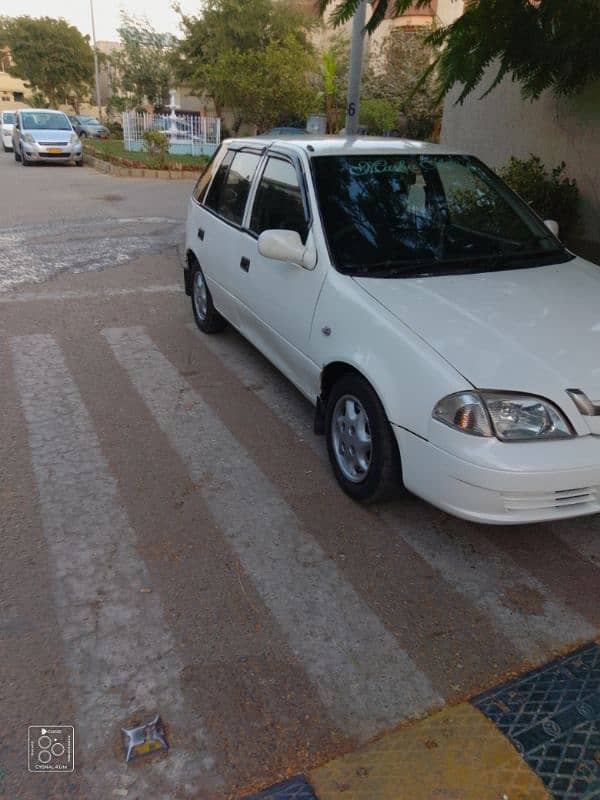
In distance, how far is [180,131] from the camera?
25.0 meters

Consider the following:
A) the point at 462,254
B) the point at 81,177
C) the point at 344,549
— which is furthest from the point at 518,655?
the point at 81,177

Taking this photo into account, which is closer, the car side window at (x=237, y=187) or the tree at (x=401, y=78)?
the car side window at (x=237, y=187)

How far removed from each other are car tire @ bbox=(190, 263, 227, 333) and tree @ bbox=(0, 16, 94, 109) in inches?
1975

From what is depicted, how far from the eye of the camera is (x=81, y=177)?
63.0 feet

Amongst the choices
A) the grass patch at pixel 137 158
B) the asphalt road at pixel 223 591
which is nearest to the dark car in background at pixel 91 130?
the grass patch at pixel 137 158

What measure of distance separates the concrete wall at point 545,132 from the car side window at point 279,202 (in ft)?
15.7

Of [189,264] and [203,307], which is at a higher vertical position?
[189,264]

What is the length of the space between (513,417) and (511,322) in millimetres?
611

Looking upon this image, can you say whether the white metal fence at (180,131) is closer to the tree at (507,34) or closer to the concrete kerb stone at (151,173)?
the concrete kerb stone at (151,173)

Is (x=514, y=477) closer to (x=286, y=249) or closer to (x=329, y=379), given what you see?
(x=329, y=379)

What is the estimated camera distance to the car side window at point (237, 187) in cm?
506

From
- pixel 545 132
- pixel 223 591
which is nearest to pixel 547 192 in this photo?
pixel 545 132

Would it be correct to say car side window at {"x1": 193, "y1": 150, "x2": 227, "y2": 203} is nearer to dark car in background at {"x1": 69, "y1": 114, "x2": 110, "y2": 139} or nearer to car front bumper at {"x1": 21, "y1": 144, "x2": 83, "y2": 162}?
car front bumper at {"x1": 21, "y1": 144, "x2": 83, "y2": 162}

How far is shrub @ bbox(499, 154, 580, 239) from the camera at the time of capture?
848 centimetres
